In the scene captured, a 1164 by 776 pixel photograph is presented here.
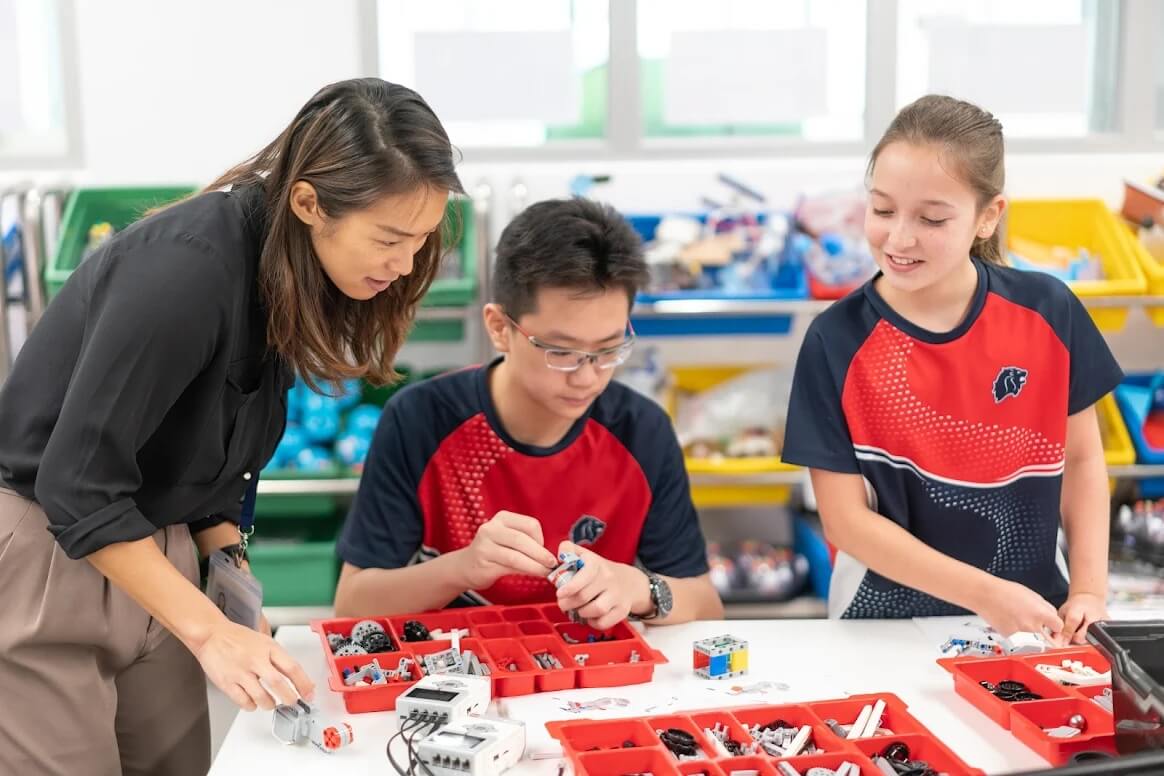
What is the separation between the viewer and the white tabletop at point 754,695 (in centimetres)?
132

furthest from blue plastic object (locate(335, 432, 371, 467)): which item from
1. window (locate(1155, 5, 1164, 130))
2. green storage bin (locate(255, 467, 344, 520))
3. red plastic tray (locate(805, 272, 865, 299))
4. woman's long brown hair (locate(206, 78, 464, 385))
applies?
window (locate(1155, 5, 1164, 130))

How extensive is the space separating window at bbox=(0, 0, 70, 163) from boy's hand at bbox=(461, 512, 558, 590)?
108 inches

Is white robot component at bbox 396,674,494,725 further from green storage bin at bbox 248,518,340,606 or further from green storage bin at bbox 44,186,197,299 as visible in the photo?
green storage bin at bbox 44,186,197,299

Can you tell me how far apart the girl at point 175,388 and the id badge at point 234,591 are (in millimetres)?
42

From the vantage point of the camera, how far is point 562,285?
1.80 meters

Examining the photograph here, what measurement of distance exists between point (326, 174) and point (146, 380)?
0.31 metres

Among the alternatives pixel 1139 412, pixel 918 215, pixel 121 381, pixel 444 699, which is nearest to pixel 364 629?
pixel 444 699

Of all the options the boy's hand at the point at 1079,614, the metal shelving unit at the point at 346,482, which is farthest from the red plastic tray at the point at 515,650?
the metal shelving unit at the point at 346,482

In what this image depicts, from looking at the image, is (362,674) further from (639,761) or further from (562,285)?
(562,285)

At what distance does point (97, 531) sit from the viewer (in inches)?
51.1

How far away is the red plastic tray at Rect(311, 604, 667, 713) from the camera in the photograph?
1463mm

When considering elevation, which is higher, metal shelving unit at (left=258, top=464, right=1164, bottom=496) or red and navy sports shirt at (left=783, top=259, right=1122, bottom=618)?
red and navy sports shirt at (left=783, top=259, right=1122, bottom=618)

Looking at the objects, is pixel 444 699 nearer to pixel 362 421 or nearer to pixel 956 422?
pixel 956 422

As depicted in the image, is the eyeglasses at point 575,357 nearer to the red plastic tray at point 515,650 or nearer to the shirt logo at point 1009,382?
the red plastic tray at point 515,650
